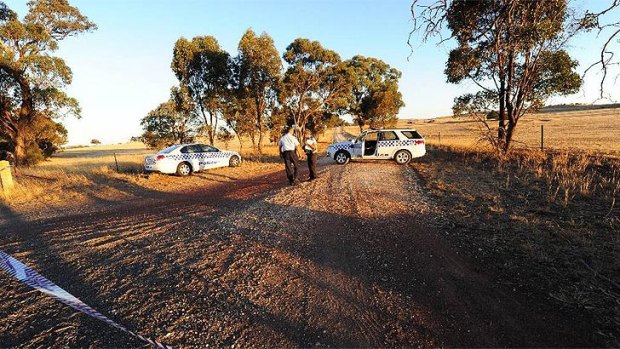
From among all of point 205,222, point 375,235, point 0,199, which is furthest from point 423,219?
point 0,199

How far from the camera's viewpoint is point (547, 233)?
4773mm

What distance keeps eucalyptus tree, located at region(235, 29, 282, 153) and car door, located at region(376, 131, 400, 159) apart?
1175cm

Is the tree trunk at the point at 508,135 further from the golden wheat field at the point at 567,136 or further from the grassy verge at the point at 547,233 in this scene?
the grassy verge at the point at 547,233

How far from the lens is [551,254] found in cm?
404

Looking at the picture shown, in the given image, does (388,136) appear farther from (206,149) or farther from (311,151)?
(206,149)

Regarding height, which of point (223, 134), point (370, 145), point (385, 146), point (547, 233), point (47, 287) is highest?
point (223, 134)

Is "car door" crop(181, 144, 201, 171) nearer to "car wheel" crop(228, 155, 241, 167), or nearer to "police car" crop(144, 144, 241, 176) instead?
"police car" crop(144, 144, 241, 176)

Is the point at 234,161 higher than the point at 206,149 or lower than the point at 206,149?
lower

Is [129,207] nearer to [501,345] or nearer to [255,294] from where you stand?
[255,294]

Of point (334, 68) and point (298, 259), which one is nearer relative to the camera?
point (298, 259)

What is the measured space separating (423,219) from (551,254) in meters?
2.12

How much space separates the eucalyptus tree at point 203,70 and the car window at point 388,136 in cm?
1297

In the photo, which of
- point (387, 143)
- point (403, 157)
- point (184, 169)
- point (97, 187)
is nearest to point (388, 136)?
point (387, 143)

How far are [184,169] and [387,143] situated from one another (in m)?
9.62
